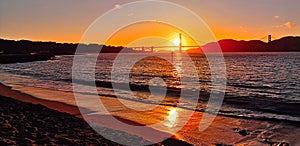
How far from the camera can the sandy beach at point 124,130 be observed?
923 centimetres

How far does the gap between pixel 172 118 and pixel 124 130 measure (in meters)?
4.51

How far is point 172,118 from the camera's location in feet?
55.0

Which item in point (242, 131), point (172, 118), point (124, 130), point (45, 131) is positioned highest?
point (45, 131)

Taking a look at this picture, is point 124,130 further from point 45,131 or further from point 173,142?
point 45,131

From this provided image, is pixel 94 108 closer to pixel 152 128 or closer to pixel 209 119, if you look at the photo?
pixel 152 128

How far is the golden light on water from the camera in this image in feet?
49.5

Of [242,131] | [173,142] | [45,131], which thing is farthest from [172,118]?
Answer: [45,131]

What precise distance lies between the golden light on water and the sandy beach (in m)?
0.39

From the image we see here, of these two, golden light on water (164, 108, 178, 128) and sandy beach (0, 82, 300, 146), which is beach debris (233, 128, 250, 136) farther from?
golden light on water (164, 108, 178, 128)

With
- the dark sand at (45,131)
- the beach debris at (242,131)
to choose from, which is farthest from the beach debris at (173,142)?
the beach debris at (242,131)

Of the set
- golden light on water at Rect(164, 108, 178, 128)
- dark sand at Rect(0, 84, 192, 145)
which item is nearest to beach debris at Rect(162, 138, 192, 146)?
dark sand at Rect(0, 84, 192, 145)

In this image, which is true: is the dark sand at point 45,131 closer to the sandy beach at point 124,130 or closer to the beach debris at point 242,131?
the sandy beach at point 124,130

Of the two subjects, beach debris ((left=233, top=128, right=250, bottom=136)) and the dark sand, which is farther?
beach debris ((left=233, top=128, right=250, bottom=136))

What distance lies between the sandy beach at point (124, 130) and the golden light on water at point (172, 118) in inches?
15.3
